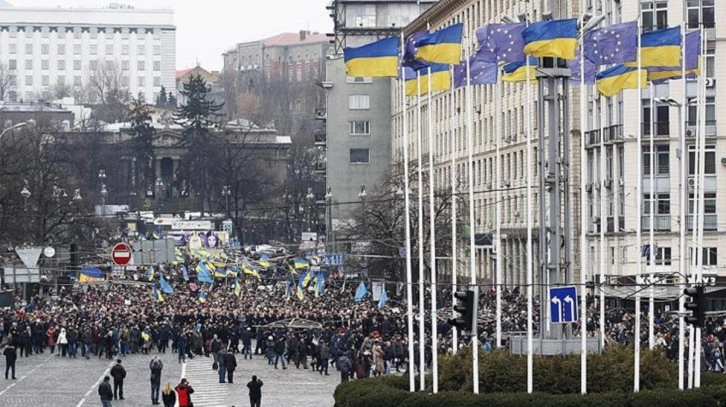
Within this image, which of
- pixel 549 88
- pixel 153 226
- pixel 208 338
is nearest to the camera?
pixel 549 88

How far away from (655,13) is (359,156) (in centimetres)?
6894

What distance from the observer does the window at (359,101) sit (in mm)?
147200

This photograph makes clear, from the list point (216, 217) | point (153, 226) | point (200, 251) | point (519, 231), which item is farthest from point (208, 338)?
point (216, 217)

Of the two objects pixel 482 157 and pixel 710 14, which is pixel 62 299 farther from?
pixel 710 14

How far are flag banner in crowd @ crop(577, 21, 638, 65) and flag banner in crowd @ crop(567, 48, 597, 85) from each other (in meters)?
0.28

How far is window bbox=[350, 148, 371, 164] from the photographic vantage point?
14788 centimetres

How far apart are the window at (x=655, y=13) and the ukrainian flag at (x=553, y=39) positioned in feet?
136

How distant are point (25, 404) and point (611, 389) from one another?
19002 mm

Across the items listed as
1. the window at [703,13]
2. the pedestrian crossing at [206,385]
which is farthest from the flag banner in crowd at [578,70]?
the window at [703,13]

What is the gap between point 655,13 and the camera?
3155 inches

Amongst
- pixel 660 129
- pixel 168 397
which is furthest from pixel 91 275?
pixel 168 397

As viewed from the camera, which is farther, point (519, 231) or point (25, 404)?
point (519, 231)

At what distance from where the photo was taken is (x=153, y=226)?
173 m

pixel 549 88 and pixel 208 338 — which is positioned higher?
pixel 549 88
